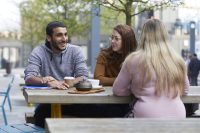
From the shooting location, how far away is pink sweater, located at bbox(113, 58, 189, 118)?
380 centimetres

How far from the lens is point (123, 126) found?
2729 mm

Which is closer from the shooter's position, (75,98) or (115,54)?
(75,98)

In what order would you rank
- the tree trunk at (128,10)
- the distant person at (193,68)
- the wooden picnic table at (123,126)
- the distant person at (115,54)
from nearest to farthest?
the wooden picnic table at (123,126) < the distant person at (115,54) < the tree trunk at (128,10) < the distant person at (193,68)

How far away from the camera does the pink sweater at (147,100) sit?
380 cm

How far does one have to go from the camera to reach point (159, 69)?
→ 3.84 m

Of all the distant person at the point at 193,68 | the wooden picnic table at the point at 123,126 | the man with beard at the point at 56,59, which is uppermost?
the man with beard at the point at 56,59

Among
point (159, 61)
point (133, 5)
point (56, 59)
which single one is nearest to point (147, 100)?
point (159, 61)

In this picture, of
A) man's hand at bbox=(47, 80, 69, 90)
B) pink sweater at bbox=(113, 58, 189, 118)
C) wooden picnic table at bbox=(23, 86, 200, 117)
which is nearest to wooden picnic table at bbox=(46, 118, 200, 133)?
pink sweater at bbox=(113, 58, 189, 118)

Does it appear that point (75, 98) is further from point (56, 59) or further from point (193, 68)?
point (193, 68)

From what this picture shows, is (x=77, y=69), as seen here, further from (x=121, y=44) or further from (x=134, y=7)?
(x=134, y=7)

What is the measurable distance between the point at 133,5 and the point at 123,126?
807 cm

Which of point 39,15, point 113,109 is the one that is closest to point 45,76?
A: point 113,109

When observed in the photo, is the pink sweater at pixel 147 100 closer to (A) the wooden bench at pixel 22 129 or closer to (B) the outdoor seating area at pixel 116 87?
(B) the outdoor seating area at pixel 116 87

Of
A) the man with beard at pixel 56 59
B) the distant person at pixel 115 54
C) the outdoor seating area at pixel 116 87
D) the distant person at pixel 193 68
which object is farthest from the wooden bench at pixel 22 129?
the distant person at pixel 193 68
